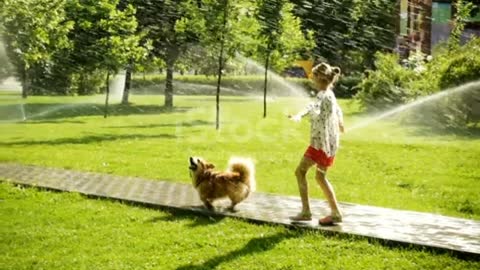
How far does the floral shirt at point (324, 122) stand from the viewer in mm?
4039

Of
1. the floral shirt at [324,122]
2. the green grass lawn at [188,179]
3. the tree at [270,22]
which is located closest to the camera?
the green grass lawn at [188,179]

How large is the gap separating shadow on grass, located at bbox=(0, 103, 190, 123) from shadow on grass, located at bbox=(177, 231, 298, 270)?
27.3ft

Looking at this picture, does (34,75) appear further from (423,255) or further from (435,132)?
(423,255)

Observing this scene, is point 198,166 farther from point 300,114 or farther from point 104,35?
point 104,35

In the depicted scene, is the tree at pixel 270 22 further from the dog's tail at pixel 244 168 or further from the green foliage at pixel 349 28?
the dog's tail at pixel 244 168

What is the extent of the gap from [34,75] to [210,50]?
407 cm

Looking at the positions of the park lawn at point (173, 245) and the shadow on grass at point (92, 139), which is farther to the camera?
the shadow on grass at point (92, 139)

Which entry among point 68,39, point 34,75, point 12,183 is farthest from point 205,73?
point 12,183

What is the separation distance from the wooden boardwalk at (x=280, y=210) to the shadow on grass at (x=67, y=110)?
18.6 ft

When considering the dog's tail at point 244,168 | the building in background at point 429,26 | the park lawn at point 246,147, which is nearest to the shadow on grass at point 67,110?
the park lawn at point 246,147

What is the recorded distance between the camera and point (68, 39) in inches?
456

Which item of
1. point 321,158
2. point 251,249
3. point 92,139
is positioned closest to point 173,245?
point 251,249

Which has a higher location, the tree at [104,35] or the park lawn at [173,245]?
the tree at [104,35]

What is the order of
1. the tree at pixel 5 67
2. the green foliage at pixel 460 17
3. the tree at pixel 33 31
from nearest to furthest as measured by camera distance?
the tree at pixel 33 31 < the tree at pixel 5 67 < the green foliage at pixel 460 17
